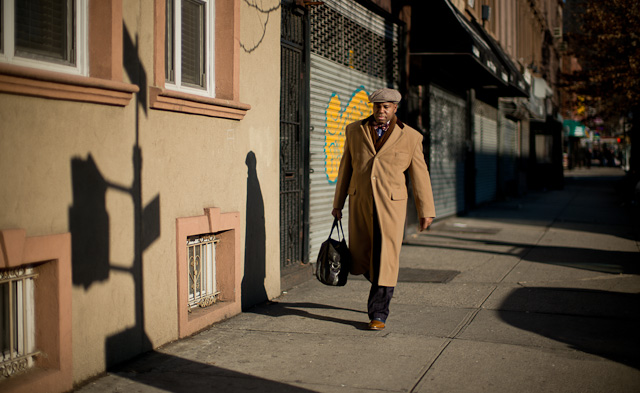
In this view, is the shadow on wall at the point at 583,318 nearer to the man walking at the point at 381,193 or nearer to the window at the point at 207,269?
the man walking at the point at 381,193

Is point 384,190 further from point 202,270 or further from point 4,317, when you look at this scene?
point 4,317

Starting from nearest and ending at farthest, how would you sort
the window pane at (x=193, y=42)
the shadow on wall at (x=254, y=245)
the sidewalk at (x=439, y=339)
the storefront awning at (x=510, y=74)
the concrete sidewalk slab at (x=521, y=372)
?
the concrete sidewalk slab at (x=521, y=372), the sidewalk at (x=439, y=339), the window pane at (x=193, y=42), the shadow on wall at (x=254, y=245), the storefront awning at (x=510, y=74)

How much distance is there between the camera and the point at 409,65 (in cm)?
1305

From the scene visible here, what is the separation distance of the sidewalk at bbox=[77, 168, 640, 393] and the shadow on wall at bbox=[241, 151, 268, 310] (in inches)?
6.5

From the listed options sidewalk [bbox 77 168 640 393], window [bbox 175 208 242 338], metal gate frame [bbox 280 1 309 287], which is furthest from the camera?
metal gate frame [bbox 280 1 309 287]

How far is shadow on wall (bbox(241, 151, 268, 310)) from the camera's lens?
21.7 ft

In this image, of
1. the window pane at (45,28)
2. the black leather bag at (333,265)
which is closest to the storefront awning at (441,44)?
the black leather bag at (333,265)

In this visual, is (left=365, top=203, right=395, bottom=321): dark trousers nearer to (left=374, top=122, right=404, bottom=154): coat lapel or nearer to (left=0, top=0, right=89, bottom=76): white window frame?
(left=374, top=122, right=404, bottom=154): coat lapel

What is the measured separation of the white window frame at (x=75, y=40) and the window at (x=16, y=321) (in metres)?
1.21

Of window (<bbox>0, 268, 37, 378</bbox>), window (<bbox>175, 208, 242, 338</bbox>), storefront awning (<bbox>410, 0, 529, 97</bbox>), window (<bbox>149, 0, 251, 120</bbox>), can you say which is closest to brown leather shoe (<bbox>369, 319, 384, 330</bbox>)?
window (<bbox>175, 208, 242, 338</bbox>)

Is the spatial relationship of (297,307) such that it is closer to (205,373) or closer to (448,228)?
(205,373)

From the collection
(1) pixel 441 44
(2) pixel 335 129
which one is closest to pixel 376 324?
(2) pixel 335 129

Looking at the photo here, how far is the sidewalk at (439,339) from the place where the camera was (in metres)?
4.49

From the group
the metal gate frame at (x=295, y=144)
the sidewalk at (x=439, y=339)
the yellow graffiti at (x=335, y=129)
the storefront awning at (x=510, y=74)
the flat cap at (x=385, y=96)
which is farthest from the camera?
the storefront awning at (x=510, y=74)
